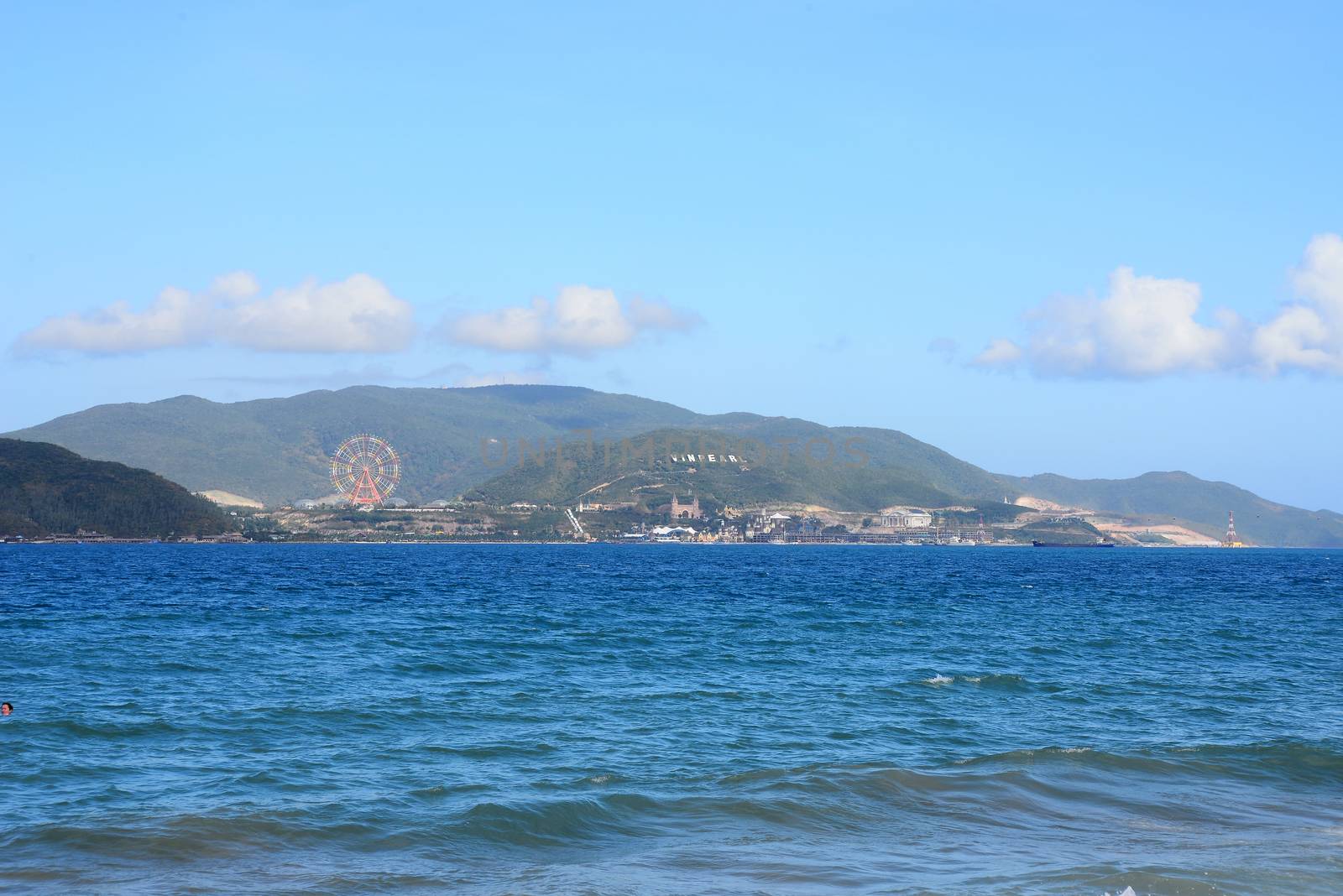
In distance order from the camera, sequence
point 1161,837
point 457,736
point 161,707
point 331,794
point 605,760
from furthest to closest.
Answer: point 161,707 → point 457,736 → point 605,760 → point 331,794 → point 1161,837

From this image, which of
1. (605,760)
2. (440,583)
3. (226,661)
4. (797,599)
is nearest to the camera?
(605,760)

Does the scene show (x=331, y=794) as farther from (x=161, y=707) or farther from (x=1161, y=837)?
(x=1161, y=837)

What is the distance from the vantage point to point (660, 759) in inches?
953

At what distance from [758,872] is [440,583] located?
253 feet

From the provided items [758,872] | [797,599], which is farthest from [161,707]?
[797,599]

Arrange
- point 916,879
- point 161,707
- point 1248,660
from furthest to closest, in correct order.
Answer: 1. point 1248,660
2. point 161,707
3. point 916,879

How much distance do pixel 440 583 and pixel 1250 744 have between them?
72.2 m

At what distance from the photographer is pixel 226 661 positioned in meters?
38.2

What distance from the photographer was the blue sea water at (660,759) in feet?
57.0

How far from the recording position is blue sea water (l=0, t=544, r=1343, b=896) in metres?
17.4

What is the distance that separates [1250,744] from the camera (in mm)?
26531

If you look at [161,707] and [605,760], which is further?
[161,707]

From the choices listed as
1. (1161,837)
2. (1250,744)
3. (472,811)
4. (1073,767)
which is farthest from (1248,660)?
(472,811)

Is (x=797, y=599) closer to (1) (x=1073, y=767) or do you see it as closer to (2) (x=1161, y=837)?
(1) (x=1073, y=767)
